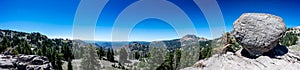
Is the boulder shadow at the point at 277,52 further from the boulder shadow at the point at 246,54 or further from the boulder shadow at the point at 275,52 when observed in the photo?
the boulder shadow at the point at 246,54

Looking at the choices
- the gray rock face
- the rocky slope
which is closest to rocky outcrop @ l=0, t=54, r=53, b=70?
the rocky slope

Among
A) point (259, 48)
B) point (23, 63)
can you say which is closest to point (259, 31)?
point (259, 48)

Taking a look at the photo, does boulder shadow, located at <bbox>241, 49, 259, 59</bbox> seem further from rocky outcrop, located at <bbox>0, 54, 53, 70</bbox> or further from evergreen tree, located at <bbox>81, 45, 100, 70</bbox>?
rocky outcrop, located at <bbox>0, 54, 53, 70</bbox>

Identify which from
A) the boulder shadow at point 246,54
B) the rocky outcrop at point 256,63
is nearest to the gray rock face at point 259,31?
the boulder shadow at point 246,54

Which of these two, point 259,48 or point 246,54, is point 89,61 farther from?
point 259,48

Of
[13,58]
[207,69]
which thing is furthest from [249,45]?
[13,58]

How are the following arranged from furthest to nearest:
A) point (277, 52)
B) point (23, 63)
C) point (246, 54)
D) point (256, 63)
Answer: point (23, 63) → point (246, 54) → point (277, 52) → point (256, 63)
